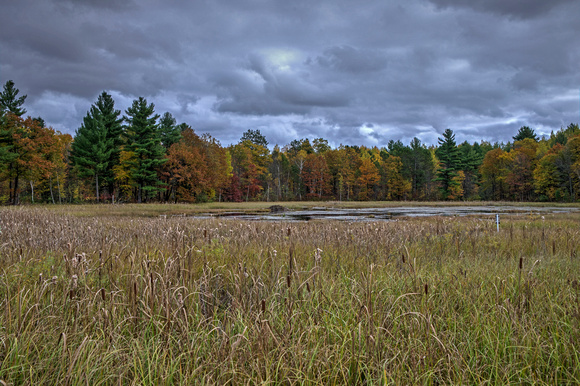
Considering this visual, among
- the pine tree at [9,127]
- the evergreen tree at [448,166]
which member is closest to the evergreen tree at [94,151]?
the pine tree at [9,127]

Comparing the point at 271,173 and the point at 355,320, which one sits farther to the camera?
the point at 271,173

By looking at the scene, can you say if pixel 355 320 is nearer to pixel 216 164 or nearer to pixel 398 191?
pixel 216 164

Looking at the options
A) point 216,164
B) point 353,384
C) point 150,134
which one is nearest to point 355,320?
point 353,384

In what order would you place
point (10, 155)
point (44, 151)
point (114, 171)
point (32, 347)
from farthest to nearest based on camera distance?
point (114, 171) → point (44, 151) → point (10, 155) → point (32, 347)

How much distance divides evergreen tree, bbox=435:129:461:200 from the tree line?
0.22 meters

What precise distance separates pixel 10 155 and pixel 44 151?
8.24 metres

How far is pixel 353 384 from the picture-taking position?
7.20 feet

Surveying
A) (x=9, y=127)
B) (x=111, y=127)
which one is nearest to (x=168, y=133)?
(x=111, y=127)

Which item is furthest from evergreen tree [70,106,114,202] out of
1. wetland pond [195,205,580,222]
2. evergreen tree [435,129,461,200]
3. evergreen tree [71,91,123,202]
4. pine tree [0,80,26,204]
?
evergreen tree [435,129,461,200]

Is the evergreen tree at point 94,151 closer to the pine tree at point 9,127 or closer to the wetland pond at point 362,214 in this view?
the pine tree at point 9,127

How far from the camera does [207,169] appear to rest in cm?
5362

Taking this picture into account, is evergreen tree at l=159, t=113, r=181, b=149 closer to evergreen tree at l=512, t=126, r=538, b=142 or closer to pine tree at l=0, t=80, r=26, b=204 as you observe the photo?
pine tree at l=0, t=80, r=26, b=204

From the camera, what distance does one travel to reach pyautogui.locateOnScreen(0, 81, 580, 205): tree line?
4547cm

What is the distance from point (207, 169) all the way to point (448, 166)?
2050 inches
